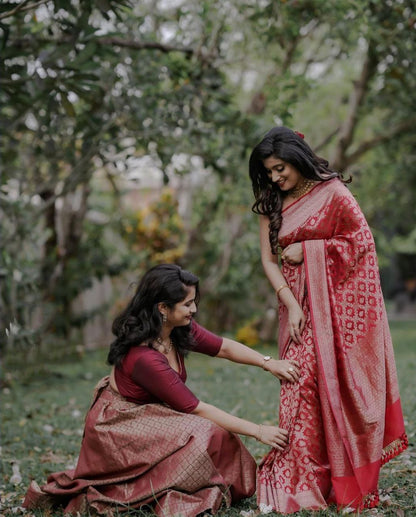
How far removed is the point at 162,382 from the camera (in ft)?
10.6

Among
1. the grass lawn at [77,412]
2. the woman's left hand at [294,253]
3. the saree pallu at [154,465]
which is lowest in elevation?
the grass lawn at [77,412]

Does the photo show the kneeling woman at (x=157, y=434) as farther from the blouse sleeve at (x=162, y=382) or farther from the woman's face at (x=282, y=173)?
the woman's face at (x=282, y=173)

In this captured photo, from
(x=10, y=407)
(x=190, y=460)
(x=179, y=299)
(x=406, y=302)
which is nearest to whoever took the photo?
(x=190, y=460)

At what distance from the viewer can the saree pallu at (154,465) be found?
315 cm

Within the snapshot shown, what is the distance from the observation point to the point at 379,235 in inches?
577

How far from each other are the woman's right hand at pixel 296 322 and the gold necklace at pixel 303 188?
580 millimetres

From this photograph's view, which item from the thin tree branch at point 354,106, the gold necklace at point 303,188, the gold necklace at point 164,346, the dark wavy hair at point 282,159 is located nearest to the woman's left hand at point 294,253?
the dark wavy hair at point 282,159

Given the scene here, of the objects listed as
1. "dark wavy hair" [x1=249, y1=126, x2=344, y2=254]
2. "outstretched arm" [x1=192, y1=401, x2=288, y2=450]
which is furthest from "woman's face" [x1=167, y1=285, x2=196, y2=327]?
"dark wavy hair" [x1=249, y1=126, x2=344, y2=254]

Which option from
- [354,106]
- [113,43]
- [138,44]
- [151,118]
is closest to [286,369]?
[113,43]

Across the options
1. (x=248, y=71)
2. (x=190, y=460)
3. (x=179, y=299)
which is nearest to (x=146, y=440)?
(x=190, y=460)

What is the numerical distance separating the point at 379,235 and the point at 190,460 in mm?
12190

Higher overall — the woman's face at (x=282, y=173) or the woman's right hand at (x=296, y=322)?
the woman's face at (x=282, y=173)

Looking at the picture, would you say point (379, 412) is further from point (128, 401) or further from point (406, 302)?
point (406, 302)

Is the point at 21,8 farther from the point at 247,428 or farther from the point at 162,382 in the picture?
the point at 247,428
